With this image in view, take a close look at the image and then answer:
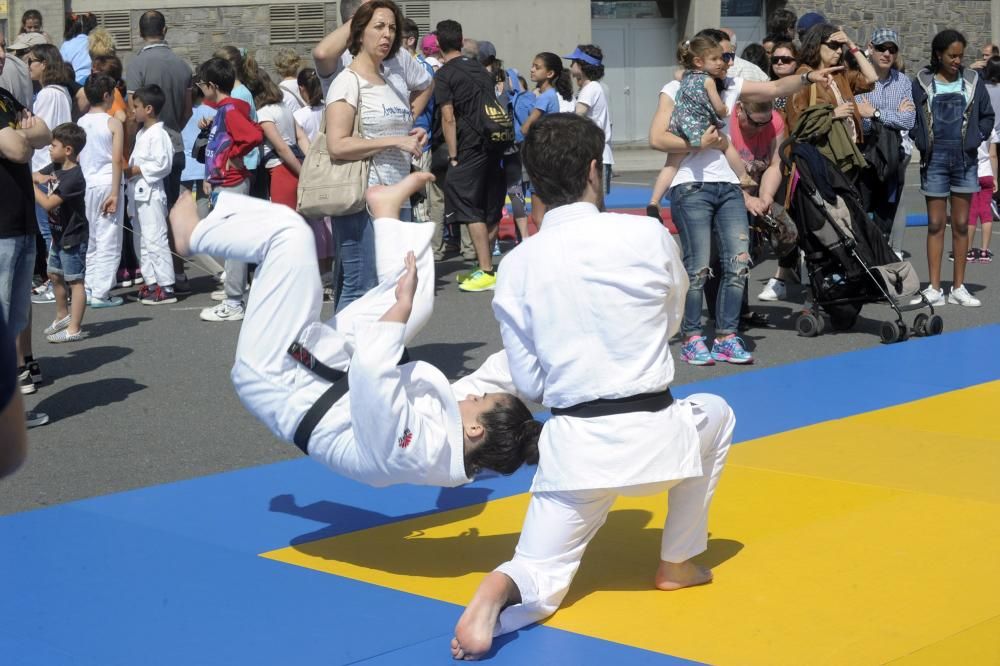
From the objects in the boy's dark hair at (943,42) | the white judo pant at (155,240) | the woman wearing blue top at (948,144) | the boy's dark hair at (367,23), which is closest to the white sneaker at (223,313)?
the white judo pant at (155,240)

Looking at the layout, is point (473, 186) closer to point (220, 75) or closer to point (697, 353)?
point (220, 75)

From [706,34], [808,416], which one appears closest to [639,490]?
[808,416]

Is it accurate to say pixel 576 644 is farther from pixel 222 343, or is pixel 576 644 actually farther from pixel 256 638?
pixel 222 343

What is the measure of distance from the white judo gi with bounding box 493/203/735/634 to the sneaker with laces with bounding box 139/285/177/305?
676cm

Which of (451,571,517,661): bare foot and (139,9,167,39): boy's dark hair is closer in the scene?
(451,571,517,661): bare foot

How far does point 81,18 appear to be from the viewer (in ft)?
50.4

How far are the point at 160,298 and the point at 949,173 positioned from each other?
607 cm

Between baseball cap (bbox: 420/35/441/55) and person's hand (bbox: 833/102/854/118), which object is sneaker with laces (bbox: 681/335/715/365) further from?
baseball cap (bbox: 420/35/441/55)

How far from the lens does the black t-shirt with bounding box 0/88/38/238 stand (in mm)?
6297

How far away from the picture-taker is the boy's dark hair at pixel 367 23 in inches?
262

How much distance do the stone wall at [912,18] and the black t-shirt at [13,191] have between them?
2065 centimetres

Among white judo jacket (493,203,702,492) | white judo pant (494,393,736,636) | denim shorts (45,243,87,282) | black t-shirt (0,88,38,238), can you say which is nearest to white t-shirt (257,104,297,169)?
denim shorts (45,243,87,282)

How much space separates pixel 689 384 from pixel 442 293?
3.56 meters

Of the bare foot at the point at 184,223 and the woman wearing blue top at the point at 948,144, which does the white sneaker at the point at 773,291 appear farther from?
the bare foot at the point at 184,223
